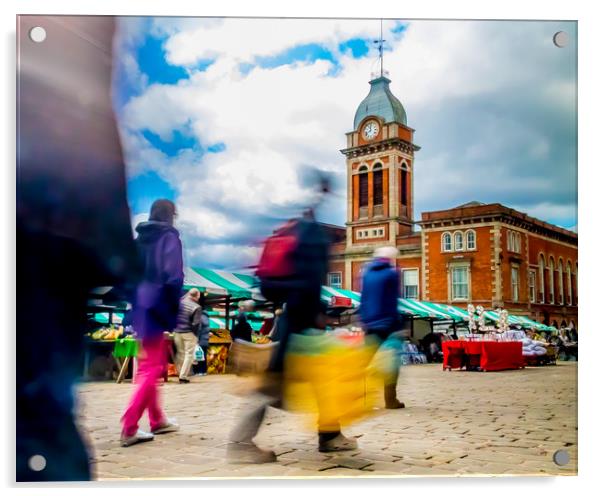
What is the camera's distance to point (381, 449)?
3.71m

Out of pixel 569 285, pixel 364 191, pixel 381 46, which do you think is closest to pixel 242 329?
pixel 364 191

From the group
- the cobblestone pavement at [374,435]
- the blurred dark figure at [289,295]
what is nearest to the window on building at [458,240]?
the cobblestone pavement at [374,435]

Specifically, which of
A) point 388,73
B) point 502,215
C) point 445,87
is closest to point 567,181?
point 502,215

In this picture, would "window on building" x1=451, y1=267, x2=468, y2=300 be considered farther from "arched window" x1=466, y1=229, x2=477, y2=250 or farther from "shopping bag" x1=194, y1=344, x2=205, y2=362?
"shopping bag" x1=194, y1=344, x2=205, y2=362

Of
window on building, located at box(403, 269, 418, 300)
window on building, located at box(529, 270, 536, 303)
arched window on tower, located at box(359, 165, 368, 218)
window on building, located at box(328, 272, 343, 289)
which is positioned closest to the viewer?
window on building, located at box(328, 272, 343, 289)

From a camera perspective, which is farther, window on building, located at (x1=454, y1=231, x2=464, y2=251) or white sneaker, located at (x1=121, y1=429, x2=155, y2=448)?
window on building, located at (x1=454, y1=231, x2=464, y2=251)

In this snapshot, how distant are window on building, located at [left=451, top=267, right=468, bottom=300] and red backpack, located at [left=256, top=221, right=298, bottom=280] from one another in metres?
1.08

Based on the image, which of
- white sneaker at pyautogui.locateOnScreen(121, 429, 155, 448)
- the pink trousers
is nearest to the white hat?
the pink trousers

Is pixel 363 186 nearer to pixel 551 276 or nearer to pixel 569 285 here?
pixel 551 276

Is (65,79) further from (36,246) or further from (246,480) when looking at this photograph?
(246,480)

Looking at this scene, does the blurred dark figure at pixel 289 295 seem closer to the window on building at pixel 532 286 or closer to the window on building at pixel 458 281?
the window on building at pixel 458 281

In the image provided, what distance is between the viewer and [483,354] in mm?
4051

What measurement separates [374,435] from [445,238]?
1240 mm

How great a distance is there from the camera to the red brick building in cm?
396
